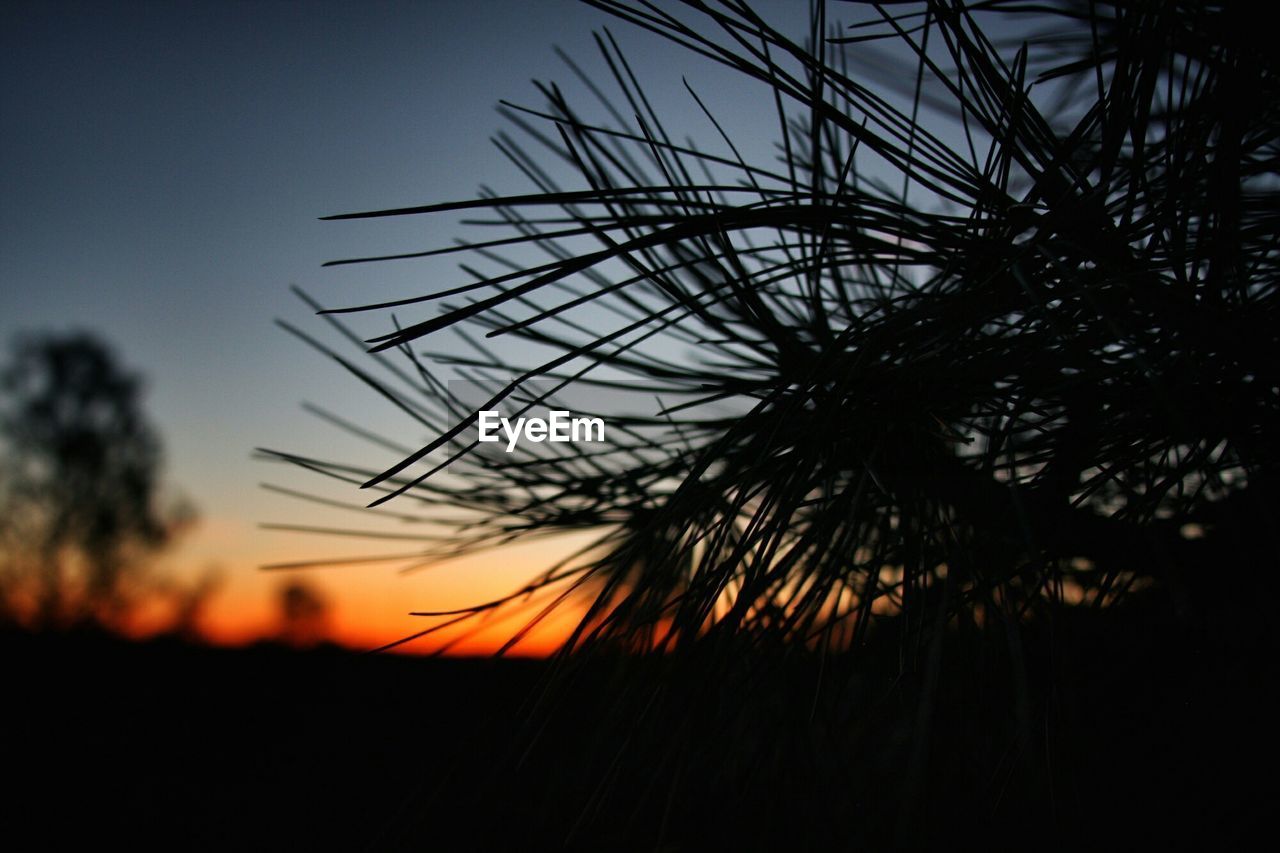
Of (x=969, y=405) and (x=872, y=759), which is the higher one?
(x=969, y=405)

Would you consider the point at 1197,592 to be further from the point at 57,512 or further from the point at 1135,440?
the point at 57,512

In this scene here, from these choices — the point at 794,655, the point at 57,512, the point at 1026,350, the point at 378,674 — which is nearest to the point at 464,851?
the point at 794,655

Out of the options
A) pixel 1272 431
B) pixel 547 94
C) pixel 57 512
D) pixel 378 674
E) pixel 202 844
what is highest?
pixel 57 512

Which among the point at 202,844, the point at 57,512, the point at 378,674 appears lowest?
the point at 202,844

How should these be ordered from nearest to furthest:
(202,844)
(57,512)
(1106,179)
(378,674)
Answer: (1106,179) → (202,844) → (378,674) → (57,512)

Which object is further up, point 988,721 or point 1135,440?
point 1135,440

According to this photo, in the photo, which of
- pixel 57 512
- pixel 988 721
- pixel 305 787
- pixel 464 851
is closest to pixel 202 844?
pixel 305 787

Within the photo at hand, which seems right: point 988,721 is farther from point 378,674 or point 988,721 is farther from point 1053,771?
point 378,674

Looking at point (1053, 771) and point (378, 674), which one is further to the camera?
point (378, 674)

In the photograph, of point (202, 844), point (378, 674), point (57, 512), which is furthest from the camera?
point (57, 512)
